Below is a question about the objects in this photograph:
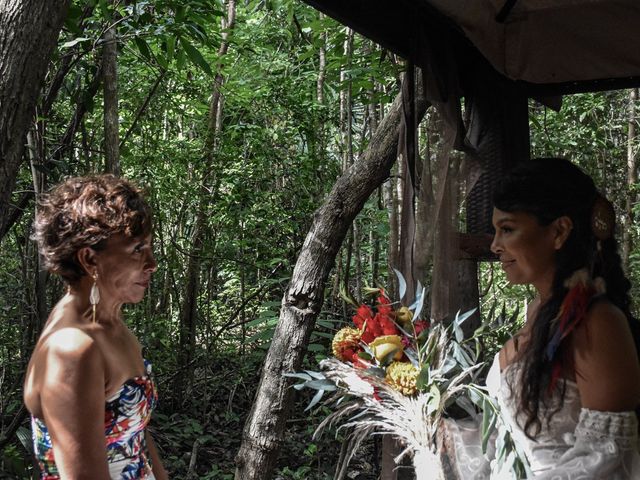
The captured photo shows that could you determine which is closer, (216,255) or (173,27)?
(173,27)

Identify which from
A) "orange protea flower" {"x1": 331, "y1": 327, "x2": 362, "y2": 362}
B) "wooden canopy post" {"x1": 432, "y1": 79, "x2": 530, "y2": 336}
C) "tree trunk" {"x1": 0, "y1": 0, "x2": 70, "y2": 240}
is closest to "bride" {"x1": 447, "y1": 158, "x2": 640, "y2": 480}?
"orange protea flower" {"x1": 331, "y1": 327, "x2": 362, "y2": 362}

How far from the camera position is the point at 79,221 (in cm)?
161

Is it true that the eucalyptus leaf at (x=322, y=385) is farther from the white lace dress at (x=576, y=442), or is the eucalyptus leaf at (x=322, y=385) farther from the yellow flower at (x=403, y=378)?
the white lace dress at (x=576, y=442)

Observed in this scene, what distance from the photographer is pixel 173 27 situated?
3.55 m

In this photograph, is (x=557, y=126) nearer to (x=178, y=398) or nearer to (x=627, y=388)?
(x=178, y=398)

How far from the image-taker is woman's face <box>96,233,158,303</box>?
5.43ft

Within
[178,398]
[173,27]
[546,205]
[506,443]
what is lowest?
[178,398]

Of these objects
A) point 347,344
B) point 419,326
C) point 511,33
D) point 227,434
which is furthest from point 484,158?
point 227,434

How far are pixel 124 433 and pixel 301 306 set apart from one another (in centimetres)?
207

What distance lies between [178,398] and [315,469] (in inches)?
51.4

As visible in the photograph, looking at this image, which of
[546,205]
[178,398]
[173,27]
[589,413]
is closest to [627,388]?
[589,413]

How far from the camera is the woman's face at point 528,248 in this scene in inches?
78.4

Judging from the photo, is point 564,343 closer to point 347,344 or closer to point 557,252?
point 557,252

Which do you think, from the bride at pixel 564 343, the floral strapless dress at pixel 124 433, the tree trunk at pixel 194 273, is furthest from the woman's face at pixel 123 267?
the tree trunk at pixel 194 273
